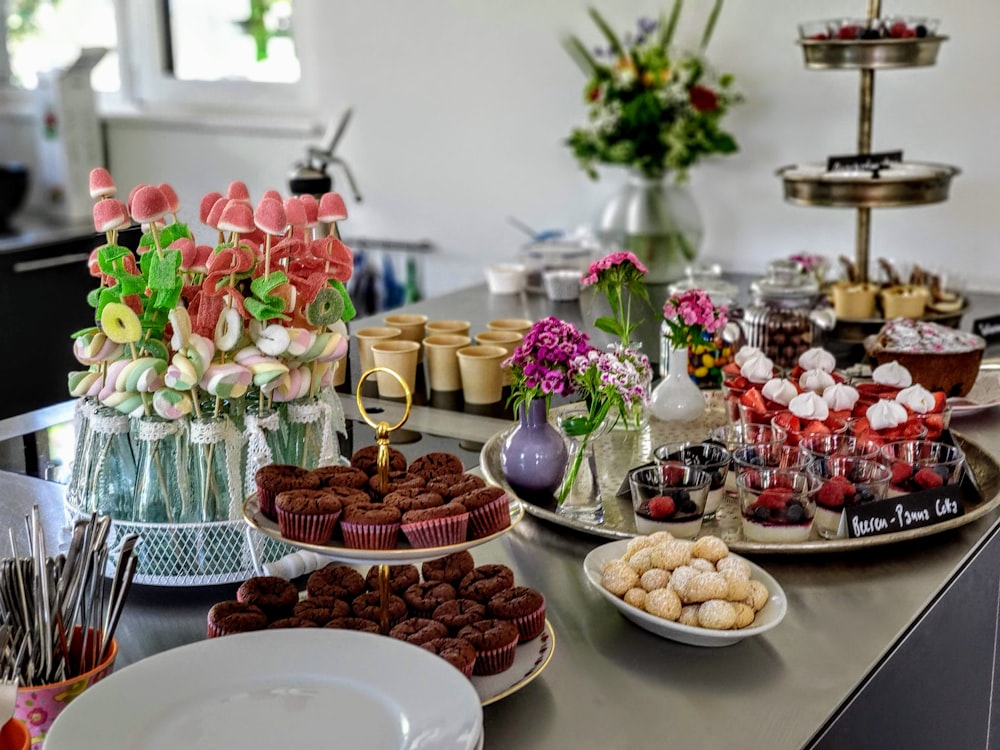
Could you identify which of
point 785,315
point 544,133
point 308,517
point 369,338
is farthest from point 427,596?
point 544,133

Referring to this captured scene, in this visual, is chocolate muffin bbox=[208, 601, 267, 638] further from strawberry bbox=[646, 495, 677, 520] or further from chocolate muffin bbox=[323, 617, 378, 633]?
strawberry bbox=[646, 495, 677, 520]

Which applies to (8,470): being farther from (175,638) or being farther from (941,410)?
(941,410)

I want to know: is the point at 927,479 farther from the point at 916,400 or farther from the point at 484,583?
the point at 484,583

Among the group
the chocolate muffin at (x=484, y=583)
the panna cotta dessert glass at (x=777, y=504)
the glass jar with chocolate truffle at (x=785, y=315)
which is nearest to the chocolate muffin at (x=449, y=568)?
the chocolate muffin at (x=484, y=583)

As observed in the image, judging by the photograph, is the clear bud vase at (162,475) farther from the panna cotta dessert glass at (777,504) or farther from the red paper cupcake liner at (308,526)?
the panna cotta dessert glass at (777,504)

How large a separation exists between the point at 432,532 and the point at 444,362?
90 centimetres

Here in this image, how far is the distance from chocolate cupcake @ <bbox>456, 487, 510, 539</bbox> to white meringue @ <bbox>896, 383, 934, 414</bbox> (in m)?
0.67

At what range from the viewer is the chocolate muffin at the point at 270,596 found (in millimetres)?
979

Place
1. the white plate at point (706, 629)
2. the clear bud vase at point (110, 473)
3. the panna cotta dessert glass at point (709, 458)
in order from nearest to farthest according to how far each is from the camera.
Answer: the white plate at point (706, 629) → the clear bud vase at point (110, 473) → the panna cotta dessert glass at point (709, 458)

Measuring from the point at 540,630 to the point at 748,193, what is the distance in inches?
76.6

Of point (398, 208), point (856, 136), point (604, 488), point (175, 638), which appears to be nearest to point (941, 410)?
point (604, 488)

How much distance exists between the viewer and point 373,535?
0.92 m

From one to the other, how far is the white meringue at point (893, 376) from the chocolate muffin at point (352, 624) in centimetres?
87

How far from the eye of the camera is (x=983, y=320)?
2.12 m
